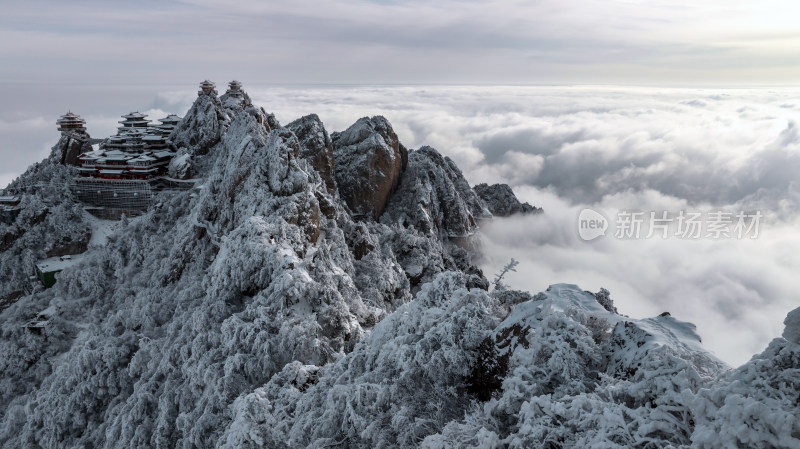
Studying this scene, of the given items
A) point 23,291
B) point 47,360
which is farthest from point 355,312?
point 23,291

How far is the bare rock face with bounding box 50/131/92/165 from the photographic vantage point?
220 feet

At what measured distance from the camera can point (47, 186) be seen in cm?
5844

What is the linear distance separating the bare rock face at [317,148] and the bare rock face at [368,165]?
647 cm

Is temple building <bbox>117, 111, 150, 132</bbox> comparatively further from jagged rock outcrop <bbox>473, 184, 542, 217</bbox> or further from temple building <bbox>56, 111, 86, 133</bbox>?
jagged rock outcrop <bbox>473, 184, 542, 217</bbox>

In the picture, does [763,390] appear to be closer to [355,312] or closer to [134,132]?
[355,312]

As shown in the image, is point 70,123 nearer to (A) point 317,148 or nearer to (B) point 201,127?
(B) point 201,127

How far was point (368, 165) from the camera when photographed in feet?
217

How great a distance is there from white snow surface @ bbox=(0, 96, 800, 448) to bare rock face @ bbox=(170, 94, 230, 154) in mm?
14367

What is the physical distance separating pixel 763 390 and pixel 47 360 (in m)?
46.2

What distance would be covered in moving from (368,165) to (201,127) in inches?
965

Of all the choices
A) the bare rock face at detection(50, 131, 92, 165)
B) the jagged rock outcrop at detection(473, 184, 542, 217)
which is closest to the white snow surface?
the bare rock face at detection(50, 131, 92, 165)

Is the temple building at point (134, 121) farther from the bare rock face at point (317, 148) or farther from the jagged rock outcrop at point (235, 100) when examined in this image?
the bare rock face at point (317, 148)

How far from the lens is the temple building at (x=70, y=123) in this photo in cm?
6962

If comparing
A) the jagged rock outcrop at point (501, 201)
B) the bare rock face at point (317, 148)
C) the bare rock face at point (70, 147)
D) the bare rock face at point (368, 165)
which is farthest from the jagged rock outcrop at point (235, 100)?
the jagged rock outcrop at point (501, 201)
